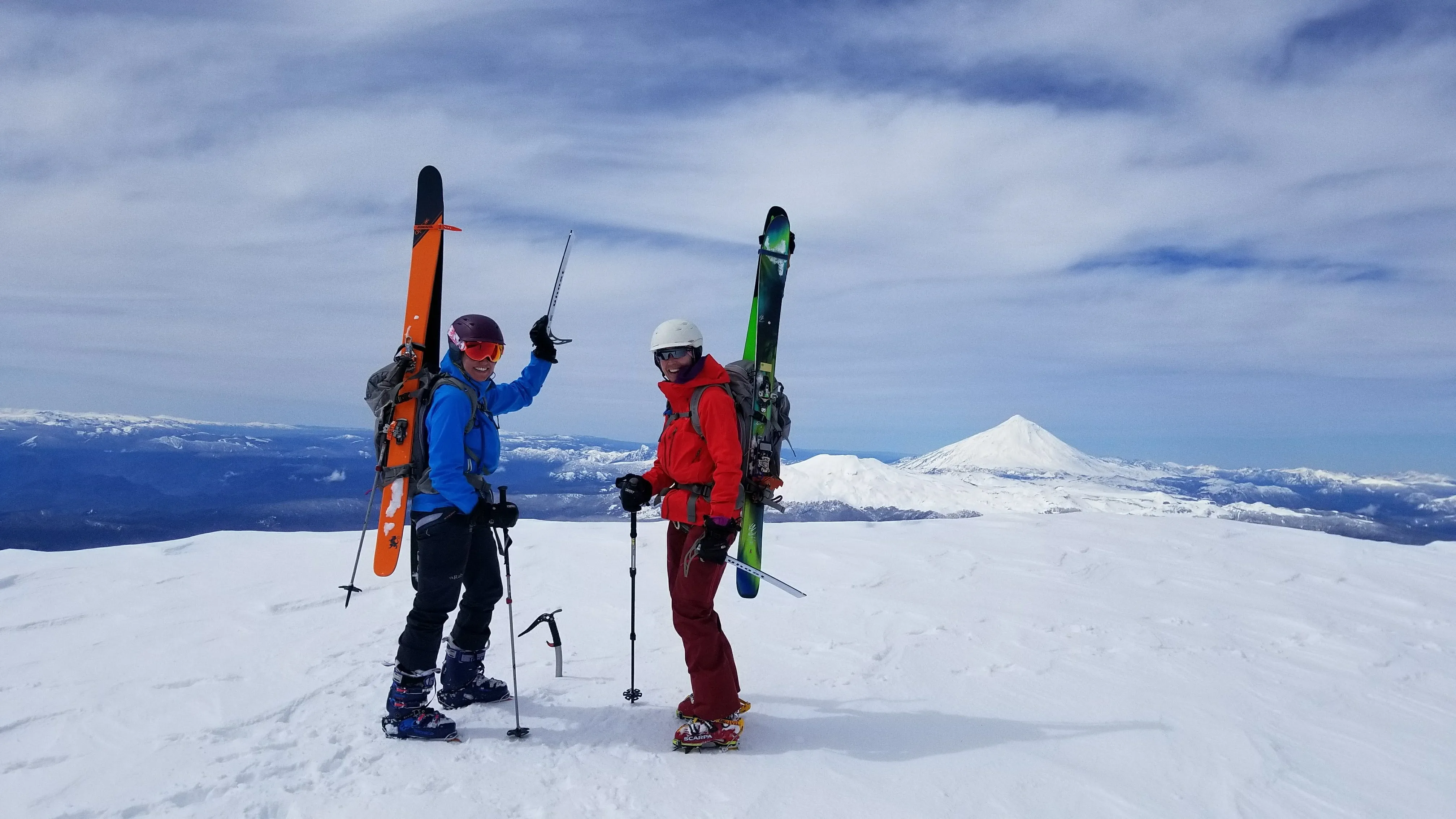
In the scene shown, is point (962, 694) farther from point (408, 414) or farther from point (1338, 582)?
point (1338, 582)

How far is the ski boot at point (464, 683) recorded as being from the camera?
5.07m

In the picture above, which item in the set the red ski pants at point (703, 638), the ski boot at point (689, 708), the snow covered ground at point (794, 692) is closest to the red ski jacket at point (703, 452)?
the red ski pants at point (703, 638)

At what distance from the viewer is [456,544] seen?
15.2 ft

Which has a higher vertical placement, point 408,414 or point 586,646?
point 408,414

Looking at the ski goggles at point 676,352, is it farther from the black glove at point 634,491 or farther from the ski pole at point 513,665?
the ski pole at point 513,665

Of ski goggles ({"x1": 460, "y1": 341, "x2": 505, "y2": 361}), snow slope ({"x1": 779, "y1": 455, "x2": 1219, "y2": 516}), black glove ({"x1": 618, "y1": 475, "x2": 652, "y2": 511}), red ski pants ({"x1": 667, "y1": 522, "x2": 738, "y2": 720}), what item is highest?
ski goggles ({"x1": 460, "y1": 341, "x2": 505, "y2": 361})

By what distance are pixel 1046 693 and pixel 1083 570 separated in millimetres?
4505

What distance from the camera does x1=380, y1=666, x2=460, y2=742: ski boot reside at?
443cm

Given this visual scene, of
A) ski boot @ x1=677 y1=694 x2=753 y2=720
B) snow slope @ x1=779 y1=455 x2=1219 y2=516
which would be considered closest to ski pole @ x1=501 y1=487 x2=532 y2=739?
ski boot @ x1=677 y1=694 x2=753 y2=720

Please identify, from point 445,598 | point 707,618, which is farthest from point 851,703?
point 445,598

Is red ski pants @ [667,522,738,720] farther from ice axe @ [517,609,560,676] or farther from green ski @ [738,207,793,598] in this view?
ice axe @ [517,609,560,676]

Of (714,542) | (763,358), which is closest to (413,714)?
(714,542)

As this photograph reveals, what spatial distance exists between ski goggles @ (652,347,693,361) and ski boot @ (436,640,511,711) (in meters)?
2.61

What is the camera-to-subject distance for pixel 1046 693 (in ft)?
18.3
